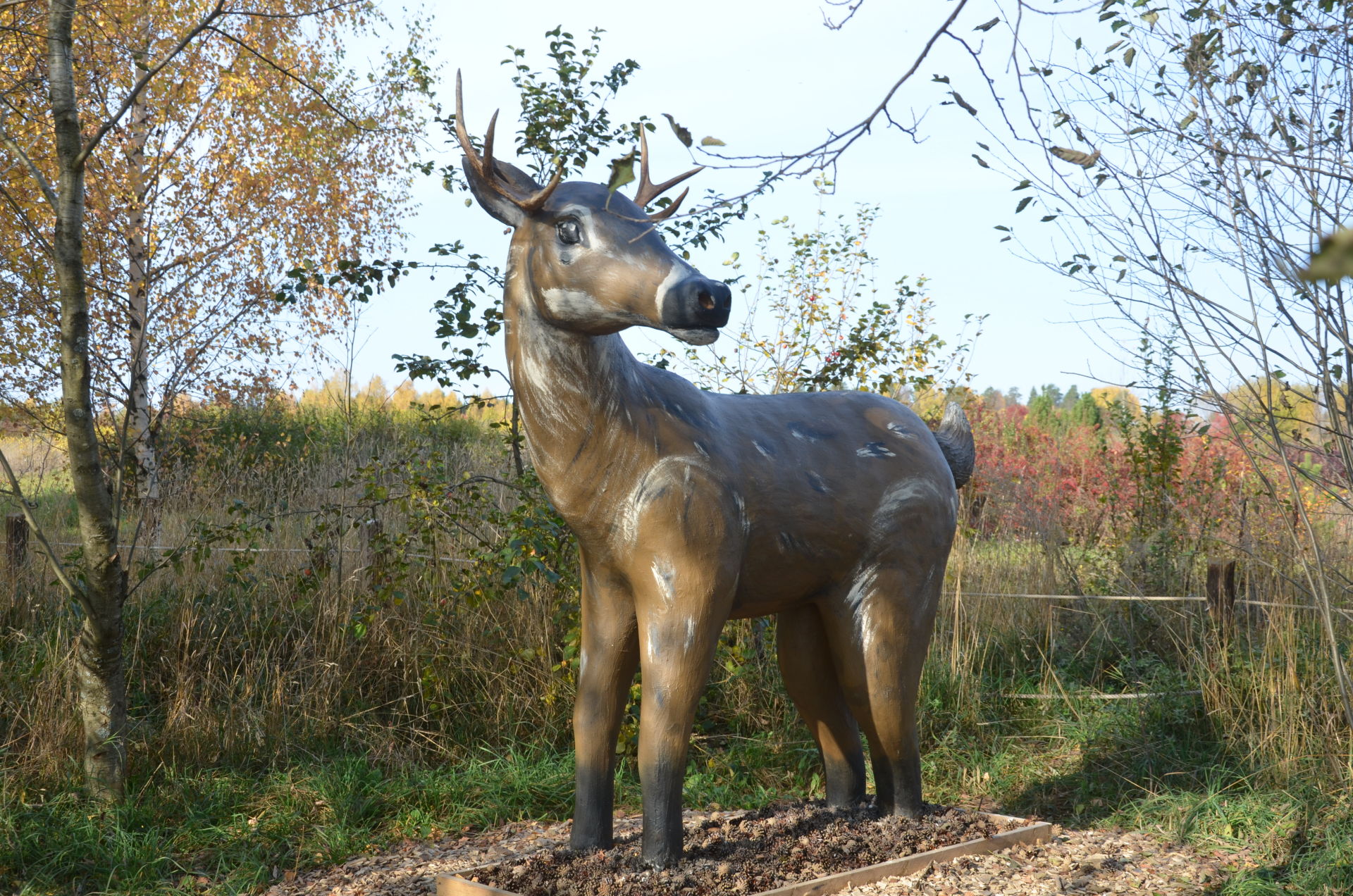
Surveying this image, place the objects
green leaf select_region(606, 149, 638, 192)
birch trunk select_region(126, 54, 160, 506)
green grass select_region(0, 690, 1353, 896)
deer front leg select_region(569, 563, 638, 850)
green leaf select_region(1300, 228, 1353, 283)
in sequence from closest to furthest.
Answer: green leaf select_region(1300, 228, 1353, 283), green leaf select_region(606, 149, 638, 192), deer front leg select_region(569, 563, 638, 850), green grass select_region(0, 690, 1353, 896), birch trunk select_region(126, 54, 160, 506)

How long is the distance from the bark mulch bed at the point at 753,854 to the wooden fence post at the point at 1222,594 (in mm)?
2450

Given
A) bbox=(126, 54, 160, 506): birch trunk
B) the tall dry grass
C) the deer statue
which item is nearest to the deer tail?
the deer statue

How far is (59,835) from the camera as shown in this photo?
4051 millimetres

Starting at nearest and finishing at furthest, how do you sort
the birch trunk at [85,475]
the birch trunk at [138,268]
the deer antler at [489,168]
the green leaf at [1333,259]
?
the green leaf at [1333,259]
the deer antler at [489,168]
the birch trunk at [85,475]
the birch trunk at [138,268]

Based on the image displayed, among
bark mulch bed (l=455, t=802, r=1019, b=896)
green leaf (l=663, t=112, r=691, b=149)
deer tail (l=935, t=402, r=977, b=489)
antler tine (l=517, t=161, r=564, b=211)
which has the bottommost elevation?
bark mulch bed (l=455, t=802, r=1019, b=896)

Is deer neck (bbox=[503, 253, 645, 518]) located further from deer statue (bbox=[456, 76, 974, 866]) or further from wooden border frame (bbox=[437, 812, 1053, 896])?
wooden border frame (bbox=[437, 812, 1053, 896])

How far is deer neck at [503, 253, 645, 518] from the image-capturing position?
3139 millimetres

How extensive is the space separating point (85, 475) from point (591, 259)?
7.85 ft

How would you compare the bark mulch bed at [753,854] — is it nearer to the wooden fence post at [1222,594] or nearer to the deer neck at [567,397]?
the deer neck at [567,397]

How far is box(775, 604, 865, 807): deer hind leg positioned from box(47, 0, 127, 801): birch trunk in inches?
101

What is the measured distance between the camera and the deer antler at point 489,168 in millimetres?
3002

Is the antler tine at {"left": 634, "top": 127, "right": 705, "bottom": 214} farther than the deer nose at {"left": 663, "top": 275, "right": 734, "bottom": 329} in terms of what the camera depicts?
Yes

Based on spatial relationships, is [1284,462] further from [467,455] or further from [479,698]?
[467,455]

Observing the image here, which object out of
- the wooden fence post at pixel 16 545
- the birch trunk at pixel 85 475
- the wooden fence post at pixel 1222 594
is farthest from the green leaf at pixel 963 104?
the wooden fence post at pixel 16 545
